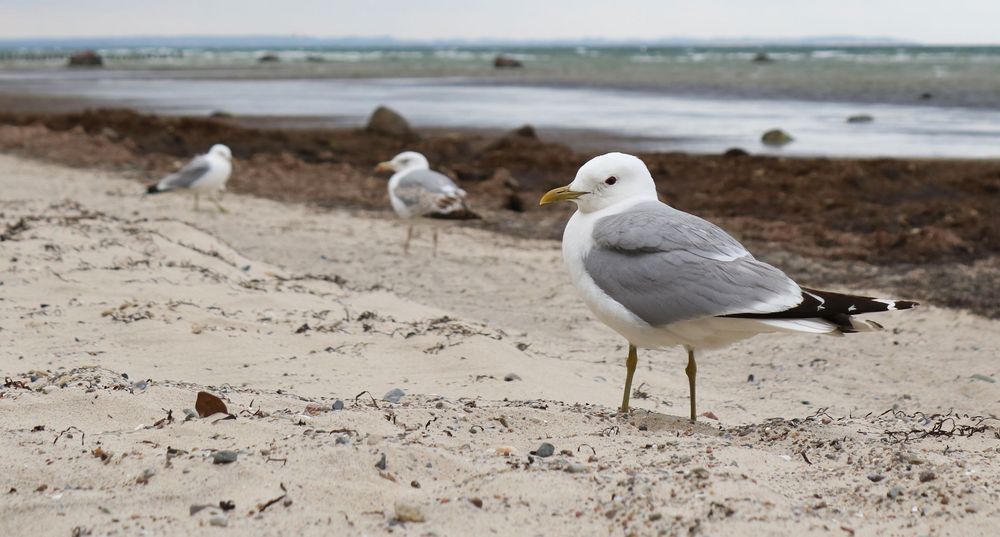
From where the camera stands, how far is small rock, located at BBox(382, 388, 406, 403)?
4.49m

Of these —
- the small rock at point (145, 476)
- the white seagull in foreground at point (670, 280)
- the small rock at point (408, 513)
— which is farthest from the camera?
the white seagull in foreground at point (670, 280)

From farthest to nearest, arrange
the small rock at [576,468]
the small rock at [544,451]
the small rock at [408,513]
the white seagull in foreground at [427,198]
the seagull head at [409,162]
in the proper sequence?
the seagull head at [409,162] < the white seagull in foreground at [427,198] < the small rock at [544,451] < the small rock at [576,468] < the small rock at [408,513]

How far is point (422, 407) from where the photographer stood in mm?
4168

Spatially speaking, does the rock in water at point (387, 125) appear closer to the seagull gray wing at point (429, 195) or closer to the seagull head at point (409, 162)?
the seagull head at point (409, 162)

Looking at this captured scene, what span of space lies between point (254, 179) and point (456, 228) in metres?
3.95

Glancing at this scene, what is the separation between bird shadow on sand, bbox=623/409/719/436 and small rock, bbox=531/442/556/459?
608mm

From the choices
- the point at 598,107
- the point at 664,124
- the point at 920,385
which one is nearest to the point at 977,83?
the point at 598,107

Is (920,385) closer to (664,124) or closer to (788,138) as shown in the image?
(788,138)

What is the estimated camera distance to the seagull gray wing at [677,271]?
3.92m

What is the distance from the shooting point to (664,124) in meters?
22.4

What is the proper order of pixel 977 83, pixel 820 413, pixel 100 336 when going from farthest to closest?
pixel 977 83 < pixel 100 336 < pixel 820 413

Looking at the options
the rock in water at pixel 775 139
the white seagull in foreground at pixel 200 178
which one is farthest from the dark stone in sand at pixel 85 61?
the white seagull in foreground at pixel 200 178

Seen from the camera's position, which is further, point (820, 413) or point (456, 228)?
point (456, 228)

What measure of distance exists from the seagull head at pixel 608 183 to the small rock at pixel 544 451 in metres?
1.26
